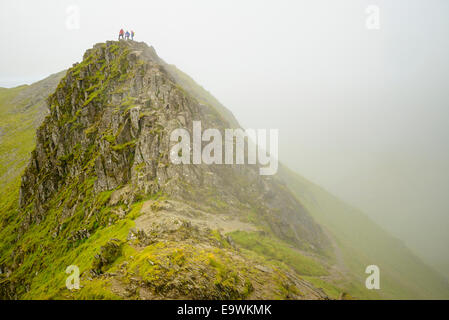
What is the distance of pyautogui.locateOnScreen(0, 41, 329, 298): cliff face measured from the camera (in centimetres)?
2030

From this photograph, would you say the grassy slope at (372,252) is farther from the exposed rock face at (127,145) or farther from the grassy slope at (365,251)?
the exposed rock face at (127,145)

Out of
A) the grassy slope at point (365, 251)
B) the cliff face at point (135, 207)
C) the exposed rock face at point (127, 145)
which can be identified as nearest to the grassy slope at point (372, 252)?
the grassy slope at point (365, 251)

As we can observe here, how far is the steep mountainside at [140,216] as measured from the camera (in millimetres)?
20227

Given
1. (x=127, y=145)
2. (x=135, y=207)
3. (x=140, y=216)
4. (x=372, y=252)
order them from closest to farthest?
1. (x=140, y=216)
2. (x=135, y=207)
3. (x=127, y=145)
4. (x=372, y=252)

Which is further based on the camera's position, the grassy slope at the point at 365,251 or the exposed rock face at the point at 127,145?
the grassy slope at the point at 365,251

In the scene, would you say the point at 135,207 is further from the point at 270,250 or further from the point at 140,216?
the point at 270,250

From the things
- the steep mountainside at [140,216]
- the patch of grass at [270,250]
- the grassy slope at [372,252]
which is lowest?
the grassy slope at [372,252]

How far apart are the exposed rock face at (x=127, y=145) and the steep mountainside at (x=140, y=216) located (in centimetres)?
27

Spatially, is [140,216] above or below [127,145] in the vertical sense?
below

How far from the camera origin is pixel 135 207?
34.3 m

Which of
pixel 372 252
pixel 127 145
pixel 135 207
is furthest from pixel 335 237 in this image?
pixel 127 145

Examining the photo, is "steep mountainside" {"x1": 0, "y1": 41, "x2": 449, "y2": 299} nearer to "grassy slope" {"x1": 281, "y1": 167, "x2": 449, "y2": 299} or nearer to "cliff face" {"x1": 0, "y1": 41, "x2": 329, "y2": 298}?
"cliff face" {"x1": 0, "y1": 41, "x2": 329, "y2": 298}

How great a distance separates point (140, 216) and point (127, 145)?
60.3ft

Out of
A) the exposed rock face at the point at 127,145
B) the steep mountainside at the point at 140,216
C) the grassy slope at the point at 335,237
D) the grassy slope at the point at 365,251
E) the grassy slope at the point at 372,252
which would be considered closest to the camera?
the steep mountainside at the point at 140,216
